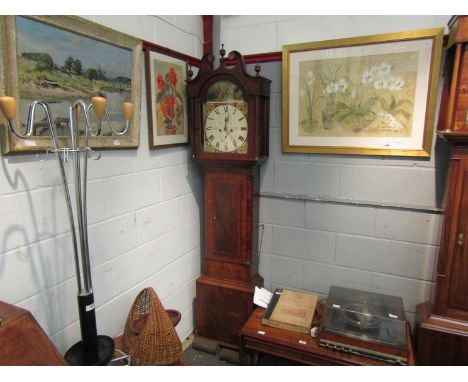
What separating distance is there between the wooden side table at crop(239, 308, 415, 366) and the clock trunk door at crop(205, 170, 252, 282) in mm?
307

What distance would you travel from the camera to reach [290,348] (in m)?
1.62

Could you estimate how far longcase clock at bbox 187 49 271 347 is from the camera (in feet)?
5.71

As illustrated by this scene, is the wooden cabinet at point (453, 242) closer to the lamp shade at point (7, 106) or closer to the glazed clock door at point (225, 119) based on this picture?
the glazed clock door at point (225, 119)

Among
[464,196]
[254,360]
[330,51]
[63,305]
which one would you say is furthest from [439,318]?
[63,305]

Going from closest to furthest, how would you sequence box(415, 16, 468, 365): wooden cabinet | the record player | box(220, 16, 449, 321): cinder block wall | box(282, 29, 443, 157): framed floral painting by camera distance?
box(415, 16, 468, 365): wooden cabinet, the record player, box(282, 29, 443, 157): framed floral painting, box(220, 16, 449, 321): cinder block wall

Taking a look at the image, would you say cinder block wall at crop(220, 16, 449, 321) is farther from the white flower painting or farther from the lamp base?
the lamp base

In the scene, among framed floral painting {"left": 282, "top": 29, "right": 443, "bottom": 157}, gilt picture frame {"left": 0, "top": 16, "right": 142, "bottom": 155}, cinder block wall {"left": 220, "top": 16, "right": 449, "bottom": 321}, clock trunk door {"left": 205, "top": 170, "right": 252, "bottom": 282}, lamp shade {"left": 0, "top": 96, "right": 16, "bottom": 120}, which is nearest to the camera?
lamp shade {"left": 0, "top": 96, "right": 16, "bottom": 120}

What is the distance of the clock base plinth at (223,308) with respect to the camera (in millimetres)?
1903

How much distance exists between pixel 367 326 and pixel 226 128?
3.89 feet

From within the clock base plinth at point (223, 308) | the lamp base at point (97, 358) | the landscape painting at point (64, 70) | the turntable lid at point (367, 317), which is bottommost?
the clock base plinth at point (223, 308)

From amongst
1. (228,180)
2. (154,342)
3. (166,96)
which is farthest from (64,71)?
(154,342)

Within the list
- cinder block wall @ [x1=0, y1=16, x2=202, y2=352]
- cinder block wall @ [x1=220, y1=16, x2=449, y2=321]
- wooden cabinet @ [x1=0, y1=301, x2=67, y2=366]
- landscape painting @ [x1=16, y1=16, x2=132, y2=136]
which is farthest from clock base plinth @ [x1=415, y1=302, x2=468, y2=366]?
landscape painting @ [x1=16, y1=16, x2=132, y2=136]

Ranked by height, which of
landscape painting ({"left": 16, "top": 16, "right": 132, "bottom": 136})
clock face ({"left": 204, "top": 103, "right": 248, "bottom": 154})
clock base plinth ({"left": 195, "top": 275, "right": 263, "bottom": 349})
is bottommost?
clock base plinth ({"left": 195, "top": 275, "right": 263, "bottom": 349})

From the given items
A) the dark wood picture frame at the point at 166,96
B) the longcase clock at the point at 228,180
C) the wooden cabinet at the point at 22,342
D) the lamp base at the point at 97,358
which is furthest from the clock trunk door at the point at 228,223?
the wooden cabinet at the point at 22,342
